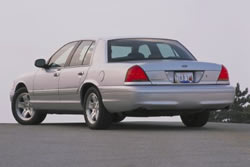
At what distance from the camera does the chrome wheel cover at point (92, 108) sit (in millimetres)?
11609

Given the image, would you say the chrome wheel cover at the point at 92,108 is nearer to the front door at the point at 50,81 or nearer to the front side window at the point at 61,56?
the front door at the point at 50,81

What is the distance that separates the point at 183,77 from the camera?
1105cm

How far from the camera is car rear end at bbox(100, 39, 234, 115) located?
1086cm

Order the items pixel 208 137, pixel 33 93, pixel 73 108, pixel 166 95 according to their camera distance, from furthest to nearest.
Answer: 1. pixel 33 93
2. pixel 73 108
3. pixel 166 95
4. pixel 208 137

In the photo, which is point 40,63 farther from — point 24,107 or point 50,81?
point 24,107

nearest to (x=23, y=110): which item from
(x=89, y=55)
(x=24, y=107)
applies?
(x=24, y=107)

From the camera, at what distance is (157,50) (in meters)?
12.1

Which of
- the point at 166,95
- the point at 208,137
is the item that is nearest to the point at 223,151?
the point at 208,137

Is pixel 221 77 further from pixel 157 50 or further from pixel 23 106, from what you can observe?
pixel 23 106

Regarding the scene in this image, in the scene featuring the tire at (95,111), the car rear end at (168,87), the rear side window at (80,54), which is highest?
the rear side window at (80,54)

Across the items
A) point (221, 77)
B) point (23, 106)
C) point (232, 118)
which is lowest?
point (232, 118)

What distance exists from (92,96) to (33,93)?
7.58 feet

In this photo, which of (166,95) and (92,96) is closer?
(166,95)

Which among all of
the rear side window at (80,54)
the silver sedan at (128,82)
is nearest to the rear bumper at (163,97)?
the silver sedan at (128,82)
